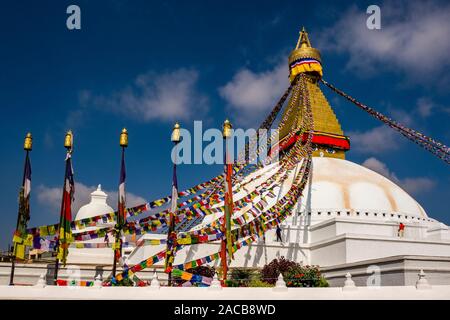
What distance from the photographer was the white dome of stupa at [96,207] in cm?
2045

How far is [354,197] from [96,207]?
1357 cm

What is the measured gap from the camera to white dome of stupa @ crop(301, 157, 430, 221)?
24.1m

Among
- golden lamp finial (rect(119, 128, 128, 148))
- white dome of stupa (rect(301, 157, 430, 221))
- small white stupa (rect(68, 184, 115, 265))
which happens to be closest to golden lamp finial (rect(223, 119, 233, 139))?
golden lamp finial (rect(119, 128, 128, 148))

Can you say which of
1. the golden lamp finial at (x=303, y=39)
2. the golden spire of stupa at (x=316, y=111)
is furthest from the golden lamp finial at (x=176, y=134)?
the golden lamp finial at (x=303, y=39)

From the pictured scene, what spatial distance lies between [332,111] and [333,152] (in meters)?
3.89

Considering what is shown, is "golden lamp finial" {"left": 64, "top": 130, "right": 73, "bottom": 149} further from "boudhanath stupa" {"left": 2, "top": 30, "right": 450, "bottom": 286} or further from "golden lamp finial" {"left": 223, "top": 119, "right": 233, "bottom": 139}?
"golden lamp finial" {"left": 223, "top": 119, "right": 233, "bottom": 139}

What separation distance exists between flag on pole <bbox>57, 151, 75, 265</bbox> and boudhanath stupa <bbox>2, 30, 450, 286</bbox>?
121cm

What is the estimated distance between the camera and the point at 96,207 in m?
20.6

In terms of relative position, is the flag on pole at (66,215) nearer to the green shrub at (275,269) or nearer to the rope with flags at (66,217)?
the rope with flags at (66,217)

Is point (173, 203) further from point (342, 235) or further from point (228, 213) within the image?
point (342, 235)

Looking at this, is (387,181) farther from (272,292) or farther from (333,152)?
(272,292)

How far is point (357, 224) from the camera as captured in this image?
21.1 m
